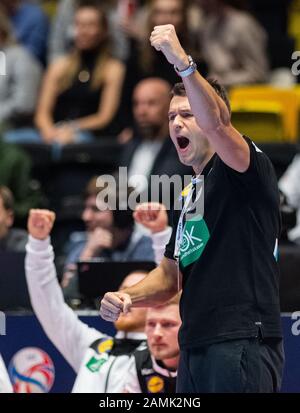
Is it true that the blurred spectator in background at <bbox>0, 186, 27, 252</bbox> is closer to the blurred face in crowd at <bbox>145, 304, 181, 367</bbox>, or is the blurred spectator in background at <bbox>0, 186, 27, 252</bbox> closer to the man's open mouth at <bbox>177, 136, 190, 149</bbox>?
the blurred face in crowd at <bbox>145, 304, 181, 367</bbox>

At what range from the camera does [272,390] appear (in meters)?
4.51

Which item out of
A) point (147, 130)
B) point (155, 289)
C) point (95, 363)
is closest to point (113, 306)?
point (155, 289)

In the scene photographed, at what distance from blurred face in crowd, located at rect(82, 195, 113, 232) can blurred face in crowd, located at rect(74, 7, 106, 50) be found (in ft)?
6.42

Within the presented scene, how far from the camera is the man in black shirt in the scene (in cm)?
439

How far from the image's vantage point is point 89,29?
9328mm

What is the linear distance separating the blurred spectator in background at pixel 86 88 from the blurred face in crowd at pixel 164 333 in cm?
368

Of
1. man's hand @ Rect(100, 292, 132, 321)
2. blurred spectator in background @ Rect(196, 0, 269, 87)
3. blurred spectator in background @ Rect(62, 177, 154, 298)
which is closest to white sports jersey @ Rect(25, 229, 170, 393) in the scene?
blurred spectator in background @ Rect(62, 177, 154, 298)

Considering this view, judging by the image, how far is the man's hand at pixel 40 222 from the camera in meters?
5.71

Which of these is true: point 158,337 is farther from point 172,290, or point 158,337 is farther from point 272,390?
point 272,390

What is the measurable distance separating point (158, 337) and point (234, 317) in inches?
49.7

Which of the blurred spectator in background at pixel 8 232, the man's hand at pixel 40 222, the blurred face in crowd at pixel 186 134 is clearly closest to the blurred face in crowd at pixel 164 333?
the man's hand at pixel 40 222

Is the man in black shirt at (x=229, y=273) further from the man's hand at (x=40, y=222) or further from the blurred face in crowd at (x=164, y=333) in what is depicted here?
the man's hand at (x=40, y=222)

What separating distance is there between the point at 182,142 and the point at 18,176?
4.03 metres

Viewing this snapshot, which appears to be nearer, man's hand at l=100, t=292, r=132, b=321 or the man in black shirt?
the man in black shirt
